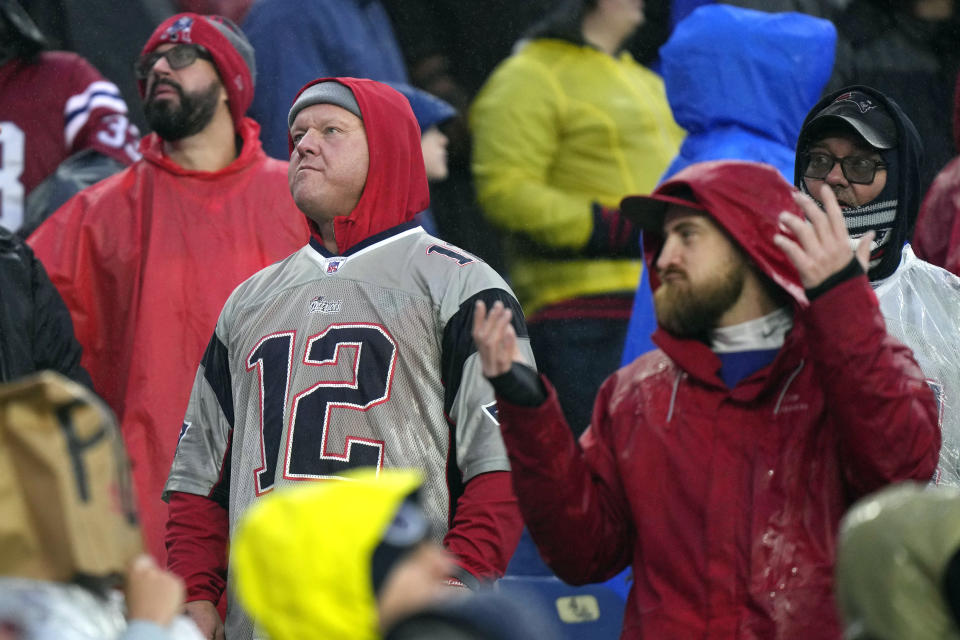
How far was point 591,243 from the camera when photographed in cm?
713

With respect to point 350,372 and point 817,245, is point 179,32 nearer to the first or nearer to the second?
point 350,372

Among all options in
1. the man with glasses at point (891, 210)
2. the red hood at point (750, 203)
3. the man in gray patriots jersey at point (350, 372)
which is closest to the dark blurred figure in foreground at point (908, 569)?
the red hood at point (750, 203)

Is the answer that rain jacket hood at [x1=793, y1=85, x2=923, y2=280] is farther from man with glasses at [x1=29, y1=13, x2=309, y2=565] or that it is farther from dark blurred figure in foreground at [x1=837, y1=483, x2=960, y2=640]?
man with glasses at [x1=29, y1=13, x2=309, y2=565]

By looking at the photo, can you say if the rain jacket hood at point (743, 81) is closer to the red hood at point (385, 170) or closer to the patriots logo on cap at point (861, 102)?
the patriots logo on cap at point (861, 102)

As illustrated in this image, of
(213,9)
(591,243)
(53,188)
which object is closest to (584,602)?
(591,243)

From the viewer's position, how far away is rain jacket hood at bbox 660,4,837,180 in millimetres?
6582

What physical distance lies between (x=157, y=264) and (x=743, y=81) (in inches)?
92.0

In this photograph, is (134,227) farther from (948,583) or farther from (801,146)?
(948,583)

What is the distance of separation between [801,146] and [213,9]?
11.9 feet

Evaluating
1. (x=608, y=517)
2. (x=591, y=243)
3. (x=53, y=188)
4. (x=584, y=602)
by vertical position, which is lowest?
(x=584, y=602)

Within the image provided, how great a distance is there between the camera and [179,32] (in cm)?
663

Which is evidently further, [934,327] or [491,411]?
[934,327]

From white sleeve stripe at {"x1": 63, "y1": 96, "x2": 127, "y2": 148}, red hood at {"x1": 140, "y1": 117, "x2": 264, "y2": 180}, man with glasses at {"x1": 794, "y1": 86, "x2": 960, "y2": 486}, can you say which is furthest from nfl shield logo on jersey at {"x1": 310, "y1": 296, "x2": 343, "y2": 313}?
white sleeve stripe at {"x1": 63, "y1": 96, "x2": 127, "y2": 148}

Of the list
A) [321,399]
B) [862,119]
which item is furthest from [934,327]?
[321,399]
